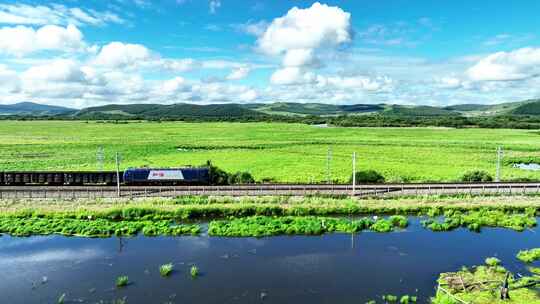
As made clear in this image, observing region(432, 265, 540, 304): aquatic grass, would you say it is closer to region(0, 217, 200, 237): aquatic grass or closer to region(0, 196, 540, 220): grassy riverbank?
region(0, 196, 540, 220): grassy riverbank

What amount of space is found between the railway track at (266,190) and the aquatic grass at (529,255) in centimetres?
1802

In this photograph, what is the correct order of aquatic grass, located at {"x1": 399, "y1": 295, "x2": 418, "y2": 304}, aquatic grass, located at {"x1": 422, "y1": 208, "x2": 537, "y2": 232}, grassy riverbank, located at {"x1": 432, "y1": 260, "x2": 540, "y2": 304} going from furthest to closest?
1. aquatic grass, located at {"x1": 422, "y1": 208, "x2": 537, "y2": 232}
2. aquatic grass, located at {"x1": 399, "y1": 295, "x2": 418, "y2": 304}
3. grassy riverbank, located at {"x1": 432, "y1": 260, "x2": 540, "y2": 304}

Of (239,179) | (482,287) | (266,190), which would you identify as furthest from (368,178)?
(482,287)

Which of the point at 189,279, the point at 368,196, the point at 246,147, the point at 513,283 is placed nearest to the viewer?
the point at 513,283

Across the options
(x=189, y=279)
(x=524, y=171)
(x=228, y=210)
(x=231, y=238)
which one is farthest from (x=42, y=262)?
(x=524, y=171)

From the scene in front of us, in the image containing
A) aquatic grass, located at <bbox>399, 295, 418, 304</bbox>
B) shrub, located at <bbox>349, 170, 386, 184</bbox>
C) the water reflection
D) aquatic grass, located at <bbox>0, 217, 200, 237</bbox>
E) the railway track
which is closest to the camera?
aquatic grass, located at <bbox>399, 295, 418, 304</bbox>

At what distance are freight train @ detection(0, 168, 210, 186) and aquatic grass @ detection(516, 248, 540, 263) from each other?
39.0 m

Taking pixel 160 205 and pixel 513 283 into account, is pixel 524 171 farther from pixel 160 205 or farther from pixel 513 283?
pixel 160 205

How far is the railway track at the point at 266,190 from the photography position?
159 ft

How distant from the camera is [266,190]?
165 feet

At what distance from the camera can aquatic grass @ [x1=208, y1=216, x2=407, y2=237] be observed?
37.8 m

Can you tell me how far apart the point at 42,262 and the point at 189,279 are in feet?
41.4

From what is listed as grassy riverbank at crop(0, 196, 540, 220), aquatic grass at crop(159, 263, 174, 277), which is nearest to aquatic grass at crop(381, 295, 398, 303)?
aquatic grass at crop(159, 263, 174, 277)

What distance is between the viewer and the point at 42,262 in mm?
31125
